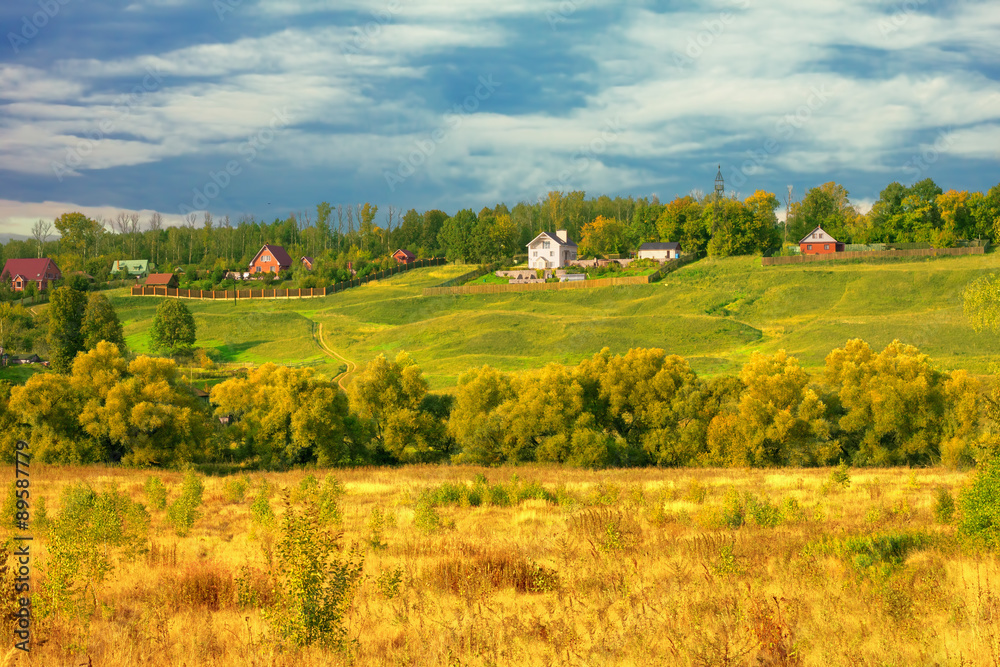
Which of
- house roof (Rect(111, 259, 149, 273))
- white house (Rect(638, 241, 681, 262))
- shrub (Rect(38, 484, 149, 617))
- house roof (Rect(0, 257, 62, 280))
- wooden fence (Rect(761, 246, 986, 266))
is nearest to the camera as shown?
shrub (Rect(38, 484, 149, 617))

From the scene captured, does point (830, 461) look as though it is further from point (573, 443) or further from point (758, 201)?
point (758, 201)

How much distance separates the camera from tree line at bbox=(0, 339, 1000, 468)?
35219 mm

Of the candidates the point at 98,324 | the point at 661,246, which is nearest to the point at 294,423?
the point at 98,324

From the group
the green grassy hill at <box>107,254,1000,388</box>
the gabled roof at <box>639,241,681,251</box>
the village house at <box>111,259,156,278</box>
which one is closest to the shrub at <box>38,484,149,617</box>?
the green grassy hill at <box>107,254,1000,388</box>

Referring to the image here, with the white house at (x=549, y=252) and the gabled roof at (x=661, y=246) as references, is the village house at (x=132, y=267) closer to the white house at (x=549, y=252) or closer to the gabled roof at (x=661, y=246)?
the white house at (x=549, y=252)

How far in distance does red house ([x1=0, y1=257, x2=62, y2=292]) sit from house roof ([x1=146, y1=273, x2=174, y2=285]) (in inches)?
640

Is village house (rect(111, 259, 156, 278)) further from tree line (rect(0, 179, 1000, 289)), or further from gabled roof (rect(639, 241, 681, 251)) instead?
gabled roof (rect(639, 241, 681, 251))

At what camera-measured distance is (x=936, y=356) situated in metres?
57.4

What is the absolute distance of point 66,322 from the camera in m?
70.4

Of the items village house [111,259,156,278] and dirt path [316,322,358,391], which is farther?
village house [111,259,156,278]

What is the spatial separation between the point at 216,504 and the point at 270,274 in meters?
100

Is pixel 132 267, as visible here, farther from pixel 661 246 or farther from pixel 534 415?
pixel 534 415

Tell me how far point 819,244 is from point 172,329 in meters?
85.7

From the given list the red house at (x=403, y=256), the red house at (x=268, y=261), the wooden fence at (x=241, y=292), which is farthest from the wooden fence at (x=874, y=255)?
the red house at (x=268, y=261)
